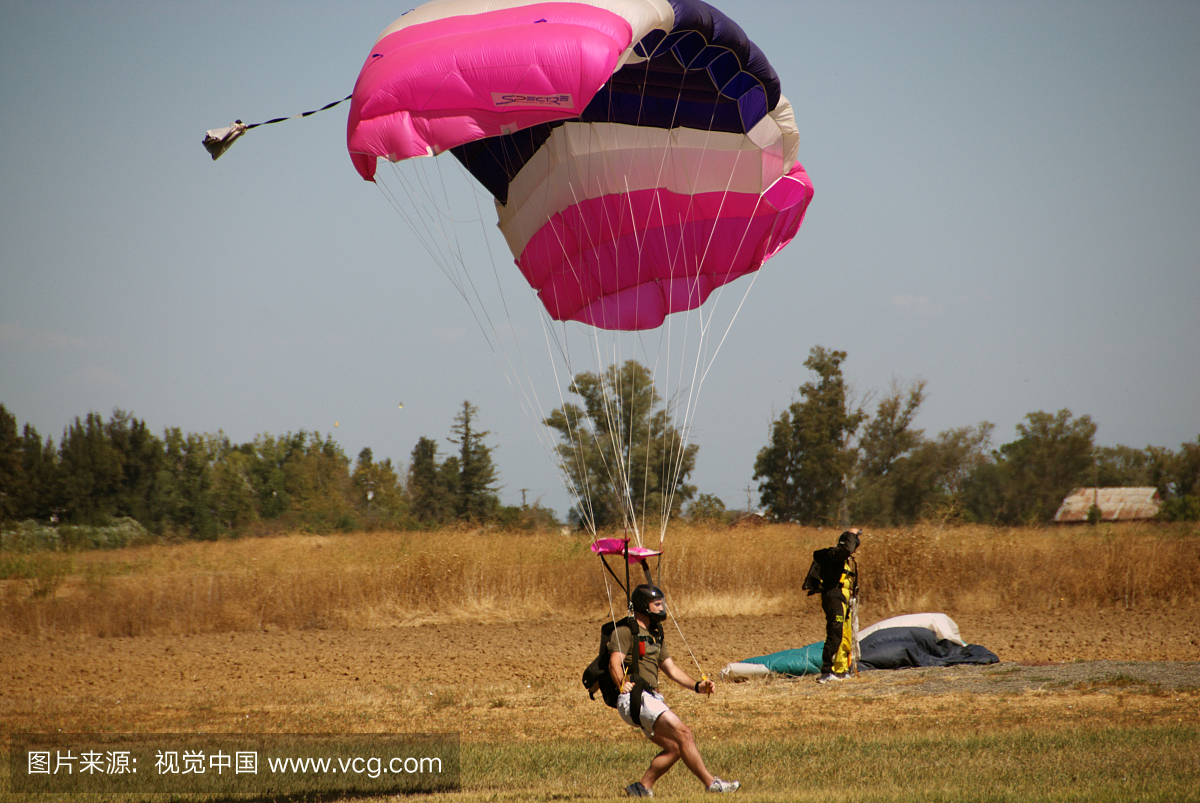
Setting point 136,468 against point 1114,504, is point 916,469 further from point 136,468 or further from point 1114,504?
point 136,468

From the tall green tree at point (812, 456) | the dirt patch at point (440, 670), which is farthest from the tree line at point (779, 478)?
the dirt patch at point (440, 670)

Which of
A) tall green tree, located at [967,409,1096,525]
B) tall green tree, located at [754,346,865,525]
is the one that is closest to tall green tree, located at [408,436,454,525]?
tall green tree, located at [754,346,865,525]

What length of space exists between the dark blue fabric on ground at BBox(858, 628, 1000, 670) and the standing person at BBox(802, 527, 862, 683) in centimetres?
56

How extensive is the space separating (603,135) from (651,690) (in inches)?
197

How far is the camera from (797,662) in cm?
920

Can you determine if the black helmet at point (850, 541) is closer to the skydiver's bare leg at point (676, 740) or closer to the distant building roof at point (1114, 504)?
the skydiver's bare leg at point (676, 740)

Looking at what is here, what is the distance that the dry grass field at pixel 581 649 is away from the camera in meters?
5.88

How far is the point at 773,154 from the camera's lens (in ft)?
25.6

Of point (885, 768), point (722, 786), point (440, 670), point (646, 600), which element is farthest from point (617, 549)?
point (440, 670)

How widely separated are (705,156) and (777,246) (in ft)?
4.50

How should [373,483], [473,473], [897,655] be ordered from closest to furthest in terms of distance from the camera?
[897,655]
[473,473]
[373,483]

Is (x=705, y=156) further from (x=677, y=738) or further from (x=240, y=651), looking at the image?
(x=240, y=651)

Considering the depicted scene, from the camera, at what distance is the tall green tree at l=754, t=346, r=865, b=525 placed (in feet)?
109

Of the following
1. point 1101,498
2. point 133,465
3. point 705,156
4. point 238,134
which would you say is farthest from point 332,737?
point 1101,498
